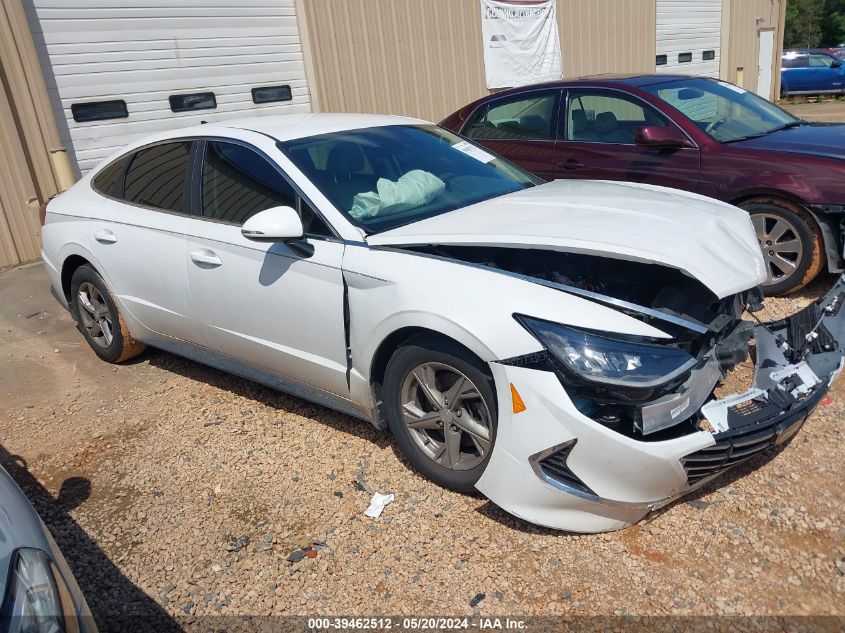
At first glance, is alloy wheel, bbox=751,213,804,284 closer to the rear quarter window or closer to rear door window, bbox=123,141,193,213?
rear door window, bbox=123,141,193,213

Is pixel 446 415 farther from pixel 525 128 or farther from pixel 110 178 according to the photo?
pixel 525 128

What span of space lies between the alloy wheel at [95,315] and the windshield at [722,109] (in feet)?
14.6

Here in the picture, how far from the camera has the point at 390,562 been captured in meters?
2.84

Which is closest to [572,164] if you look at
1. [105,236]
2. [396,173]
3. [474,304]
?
[396,173]

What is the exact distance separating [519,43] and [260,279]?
10.6 meters

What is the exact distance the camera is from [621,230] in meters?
3.02

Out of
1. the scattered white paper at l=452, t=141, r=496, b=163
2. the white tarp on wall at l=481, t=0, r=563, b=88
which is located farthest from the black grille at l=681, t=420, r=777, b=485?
the white tarp on wall at l=481, t=0, r=563, b=88

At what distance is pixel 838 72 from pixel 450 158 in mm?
23702

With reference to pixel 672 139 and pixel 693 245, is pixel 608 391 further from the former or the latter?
pixel 672 139

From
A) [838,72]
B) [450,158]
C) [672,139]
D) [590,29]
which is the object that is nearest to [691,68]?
[590,29]

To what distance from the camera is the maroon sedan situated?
4852 millimetres

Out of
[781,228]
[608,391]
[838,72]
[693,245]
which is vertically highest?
[693,245]

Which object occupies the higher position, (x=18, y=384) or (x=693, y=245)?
(x=693, y=245)

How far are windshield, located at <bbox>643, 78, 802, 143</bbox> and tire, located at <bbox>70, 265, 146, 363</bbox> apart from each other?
4369 millimetres
